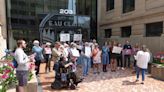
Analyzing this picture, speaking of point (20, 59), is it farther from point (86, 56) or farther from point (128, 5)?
point (128, 5)

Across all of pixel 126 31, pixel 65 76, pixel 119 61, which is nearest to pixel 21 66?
pixel 65 76

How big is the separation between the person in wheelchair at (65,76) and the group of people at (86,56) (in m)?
0.17

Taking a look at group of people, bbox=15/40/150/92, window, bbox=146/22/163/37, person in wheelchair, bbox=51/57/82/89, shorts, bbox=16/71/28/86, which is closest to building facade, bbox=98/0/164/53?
window, bbox=146/22/163/37

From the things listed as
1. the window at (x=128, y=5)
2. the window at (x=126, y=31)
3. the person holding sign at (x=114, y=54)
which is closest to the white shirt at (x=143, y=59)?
the person holding sign at (x=114, y=54)

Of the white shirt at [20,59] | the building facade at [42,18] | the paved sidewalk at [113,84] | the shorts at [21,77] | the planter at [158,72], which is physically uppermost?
the building facade at [42,18]

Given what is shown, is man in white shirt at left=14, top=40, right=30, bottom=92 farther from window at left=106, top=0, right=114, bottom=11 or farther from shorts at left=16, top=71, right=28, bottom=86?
window at left=106, top=0, right=114, bottom=11

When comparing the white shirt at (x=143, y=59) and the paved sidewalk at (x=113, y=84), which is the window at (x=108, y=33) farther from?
the white shirt at (x=143, y=59)

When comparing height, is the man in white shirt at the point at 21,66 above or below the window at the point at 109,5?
below

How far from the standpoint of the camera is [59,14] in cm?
2186

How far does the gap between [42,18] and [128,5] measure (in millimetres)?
8790

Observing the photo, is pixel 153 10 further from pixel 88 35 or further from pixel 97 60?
pixel 88 35

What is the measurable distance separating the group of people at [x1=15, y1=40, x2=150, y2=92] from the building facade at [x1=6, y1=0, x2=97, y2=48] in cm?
935

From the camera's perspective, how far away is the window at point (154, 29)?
14.3 m

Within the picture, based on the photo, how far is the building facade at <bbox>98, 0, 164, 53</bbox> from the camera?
14273 mm
